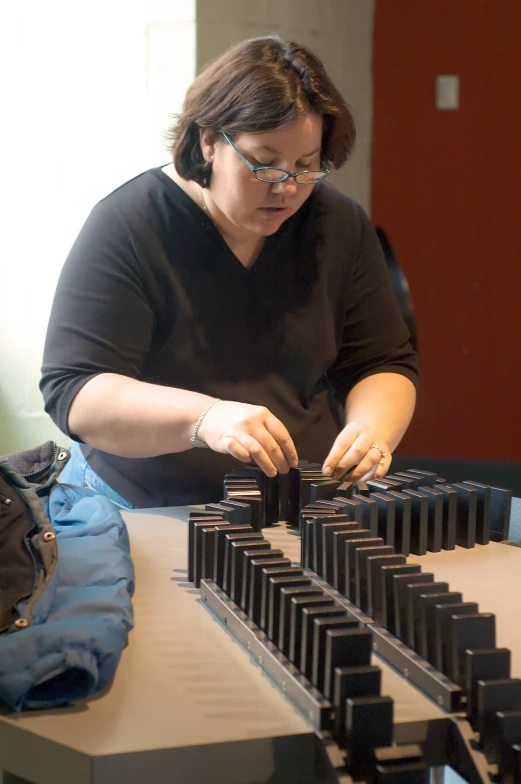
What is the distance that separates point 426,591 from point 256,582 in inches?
7.4

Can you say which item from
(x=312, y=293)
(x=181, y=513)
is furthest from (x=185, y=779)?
(x=312, y=293)

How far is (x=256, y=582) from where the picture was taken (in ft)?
3.49

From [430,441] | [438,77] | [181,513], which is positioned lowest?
[430,441]

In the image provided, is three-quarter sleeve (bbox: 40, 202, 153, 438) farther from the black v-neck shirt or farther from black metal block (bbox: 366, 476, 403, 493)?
black metal block (bbox: 366, 476, 403, 493)

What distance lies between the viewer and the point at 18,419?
289cm

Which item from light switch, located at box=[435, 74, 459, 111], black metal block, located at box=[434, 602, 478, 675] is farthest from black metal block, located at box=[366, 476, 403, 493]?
light switch, located at box=[435, 74, 459, 111]

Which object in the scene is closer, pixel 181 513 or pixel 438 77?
pixel 181 513

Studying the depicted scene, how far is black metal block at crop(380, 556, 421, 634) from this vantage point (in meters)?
1.03

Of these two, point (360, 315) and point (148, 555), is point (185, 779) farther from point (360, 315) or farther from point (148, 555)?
point (360, 315)

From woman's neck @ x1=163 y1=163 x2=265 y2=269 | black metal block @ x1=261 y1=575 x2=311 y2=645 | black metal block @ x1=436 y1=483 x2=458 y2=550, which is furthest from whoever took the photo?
woman's neck @ x1=163 y1=163 x2=265 y2=269

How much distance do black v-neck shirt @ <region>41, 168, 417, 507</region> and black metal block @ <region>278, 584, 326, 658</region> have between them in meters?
0.73

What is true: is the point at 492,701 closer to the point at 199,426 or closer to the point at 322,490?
the point at 322,490

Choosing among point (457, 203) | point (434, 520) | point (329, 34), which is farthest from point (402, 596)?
point (457, 203)

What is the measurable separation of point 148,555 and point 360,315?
770 millimetres
